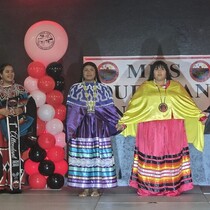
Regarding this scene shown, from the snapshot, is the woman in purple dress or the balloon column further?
the balloon column

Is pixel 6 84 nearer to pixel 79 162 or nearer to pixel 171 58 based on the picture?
pixel 79 162

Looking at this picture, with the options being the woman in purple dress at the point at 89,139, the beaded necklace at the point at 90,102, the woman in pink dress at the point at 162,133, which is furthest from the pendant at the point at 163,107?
the beaded necklace at the point at 90,102

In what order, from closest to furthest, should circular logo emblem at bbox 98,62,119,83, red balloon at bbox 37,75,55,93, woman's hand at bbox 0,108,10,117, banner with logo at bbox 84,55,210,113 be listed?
woman's hand at bbox 0,108,10,117 < red balloon at bbox 37,75,55,93 < banner with logo at bbox 84,55,210,113 < circular logo emblem at bbox 98,62,119,83

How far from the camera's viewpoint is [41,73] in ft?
21.0

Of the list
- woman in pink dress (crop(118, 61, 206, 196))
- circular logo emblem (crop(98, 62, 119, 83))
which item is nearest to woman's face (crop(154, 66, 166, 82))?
woman in pink dress (crop(118, 61, 206, 196))

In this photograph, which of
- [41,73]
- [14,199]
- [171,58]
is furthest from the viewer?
[171,58]

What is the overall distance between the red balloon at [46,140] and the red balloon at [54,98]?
0.40 metres

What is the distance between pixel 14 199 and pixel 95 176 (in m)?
0.96

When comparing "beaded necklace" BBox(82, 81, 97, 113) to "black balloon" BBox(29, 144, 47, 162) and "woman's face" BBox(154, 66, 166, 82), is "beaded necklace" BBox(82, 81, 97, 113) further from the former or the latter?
"black balloon" BBox(29, 144, 47, 162)

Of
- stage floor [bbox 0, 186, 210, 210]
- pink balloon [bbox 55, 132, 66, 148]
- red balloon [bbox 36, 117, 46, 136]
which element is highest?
red balloon [bbox 36, 117, 46, 136]

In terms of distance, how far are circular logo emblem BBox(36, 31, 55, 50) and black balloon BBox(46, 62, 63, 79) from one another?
221mm

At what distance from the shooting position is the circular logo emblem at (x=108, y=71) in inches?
272

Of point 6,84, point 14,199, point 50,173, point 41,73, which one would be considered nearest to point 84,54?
point 41,73

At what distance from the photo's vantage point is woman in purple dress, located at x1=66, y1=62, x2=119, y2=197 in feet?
19.7
